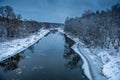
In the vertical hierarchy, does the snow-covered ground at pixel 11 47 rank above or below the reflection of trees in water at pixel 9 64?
above

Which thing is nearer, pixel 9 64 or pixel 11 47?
pixel 9 64

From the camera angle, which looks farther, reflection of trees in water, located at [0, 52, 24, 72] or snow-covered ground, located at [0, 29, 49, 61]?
snow-covered ground, located at [0, 29, 49, 61]

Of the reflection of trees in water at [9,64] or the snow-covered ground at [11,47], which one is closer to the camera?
the reflection of trees in water at [9,64]

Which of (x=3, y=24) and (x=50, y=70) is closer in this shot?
(x=50, y=70)

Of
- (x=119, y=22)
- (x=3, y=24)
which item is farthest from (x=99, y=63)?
(x=3, y=24)

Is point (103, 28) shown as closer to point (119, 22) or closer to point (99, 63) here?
point (119, 22)

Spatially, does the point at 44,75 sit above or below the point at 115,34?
below

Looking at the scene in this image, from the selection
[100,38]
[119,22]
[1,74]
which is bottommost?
[1,74]

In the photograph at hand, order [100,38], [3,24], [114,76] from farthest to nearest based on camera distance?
[3,24] < [100,38] < [114,76]

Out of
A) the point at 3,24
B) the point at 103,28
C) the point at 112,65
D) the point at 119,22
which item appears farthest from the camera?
the point at 3,24

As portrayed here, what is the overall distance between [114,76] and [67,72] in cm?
711

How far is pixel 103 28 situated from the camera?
4544 cm

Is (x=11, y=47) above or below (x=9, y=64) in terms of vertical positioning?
above

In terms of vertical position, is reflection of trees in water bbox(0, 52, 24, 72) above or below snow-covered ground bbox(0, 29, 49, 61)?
below
